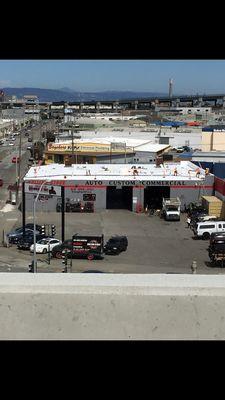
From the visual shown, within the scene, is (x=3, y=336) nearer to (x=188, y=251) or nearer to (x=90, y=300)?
(x=90, y=300)

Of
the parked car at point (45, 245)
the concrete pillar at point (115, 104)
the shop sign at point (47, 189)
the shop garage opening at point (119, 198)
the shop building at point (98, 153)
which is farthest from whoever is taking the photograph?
the concrete pillar at point (115, 104)

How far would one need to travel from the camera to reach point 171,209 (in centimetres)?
1533

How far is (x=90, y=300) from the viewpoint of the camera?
1680 mm

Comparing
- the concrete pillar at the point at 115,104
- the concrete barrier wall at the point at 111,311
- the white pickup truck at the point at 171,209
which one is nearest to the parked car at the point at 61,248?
the white pickup truck at the point at 171,209

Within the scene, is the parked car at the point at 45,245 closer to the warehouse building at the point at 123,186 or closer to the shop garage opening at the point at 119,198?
the warehouse building at the point at 123,186

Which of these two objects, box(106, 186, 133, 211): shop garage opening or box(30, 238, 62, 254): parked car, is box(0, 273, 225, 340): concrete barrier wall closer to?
box(30, 238, 62, 254): parked car

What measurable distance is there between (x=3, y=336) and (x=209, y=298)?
2.13 ft

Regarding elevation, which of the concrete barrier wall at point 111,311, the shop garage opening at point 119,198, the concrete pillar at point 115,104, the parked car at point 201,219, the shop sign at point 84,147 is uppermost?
the concrete barrier wall at point 111,311

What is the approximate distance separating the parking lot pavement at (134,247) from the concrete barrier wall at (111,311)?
7972 mm

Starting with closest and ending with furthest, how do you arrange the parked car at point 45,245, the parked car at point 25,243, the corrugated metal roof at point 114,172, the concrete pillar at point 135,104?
the parked car at point 45,245 → the parked car at point 25,243 → the corrugated metal roof at point 114,172 → the concrete pillar at point 135,104

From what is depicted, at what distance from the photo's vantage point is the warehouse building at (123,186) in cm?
1639

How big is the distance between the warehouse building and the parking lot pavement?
0.53m

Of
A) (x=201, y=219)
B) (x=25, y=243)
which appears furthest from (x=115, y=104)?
(x=25, y=243)

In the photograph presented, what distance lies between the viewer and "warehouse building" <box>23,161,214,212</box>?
16391 millimetres
